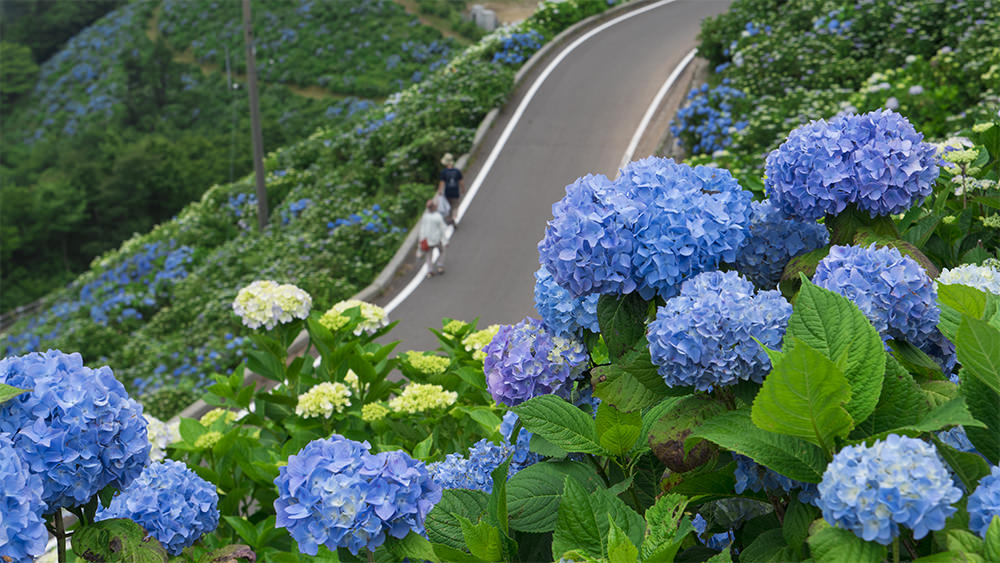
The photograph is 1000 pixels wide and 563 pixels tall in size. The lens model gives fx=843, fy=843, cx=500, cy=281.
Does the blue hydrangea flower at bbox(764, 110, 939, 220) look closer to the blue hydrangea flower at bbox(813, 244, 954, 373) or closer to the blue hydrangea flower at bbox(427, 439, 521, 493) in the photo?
the blue hydrangea flower at bbox(813, 244, 954, 373)

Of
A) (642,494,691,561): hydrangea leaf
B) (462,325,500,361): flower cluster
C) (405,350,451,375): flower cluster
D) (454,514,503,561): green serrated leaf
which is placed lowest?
(405,350,451,375): flower cluster

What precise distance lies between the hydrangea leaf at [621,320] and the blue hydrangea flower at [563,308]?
0.07 meters

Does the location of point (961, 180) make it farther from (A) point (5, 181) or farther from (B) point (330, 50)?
(A) point (5, 181)

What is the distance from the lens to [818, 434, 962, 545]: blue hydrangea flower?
894 millimetres

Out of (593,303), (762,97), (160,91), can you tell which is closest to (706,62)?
(762,97)

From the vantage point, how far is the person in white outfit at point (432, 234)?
31.6 ft

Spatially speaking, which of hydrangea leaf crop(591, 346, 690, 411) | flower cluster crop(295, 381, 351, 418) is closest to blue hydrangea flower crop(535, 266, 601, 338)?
hydrangea leaf crop(591, 346, 690, 411)

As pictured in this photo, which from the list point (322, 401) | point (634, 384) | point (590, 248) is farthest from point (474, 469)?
point (322, 401)

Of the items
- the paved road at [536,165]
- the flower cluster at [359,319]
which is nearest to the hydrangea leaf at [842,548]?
the flower cluster at [359,319]

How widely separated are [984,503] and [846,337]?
258mm

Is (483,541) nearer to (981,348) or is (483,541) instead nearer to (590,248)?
(590,248)

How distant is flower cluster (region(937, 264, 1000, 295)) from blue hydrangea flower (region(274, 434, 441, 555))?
0.97 metres

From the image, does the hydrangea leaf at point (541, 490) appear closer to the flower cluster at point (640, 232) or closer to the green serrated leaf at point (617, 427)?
the green serrated leaf at point (617, 427)

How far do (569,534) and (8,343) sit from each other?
16761 mm
